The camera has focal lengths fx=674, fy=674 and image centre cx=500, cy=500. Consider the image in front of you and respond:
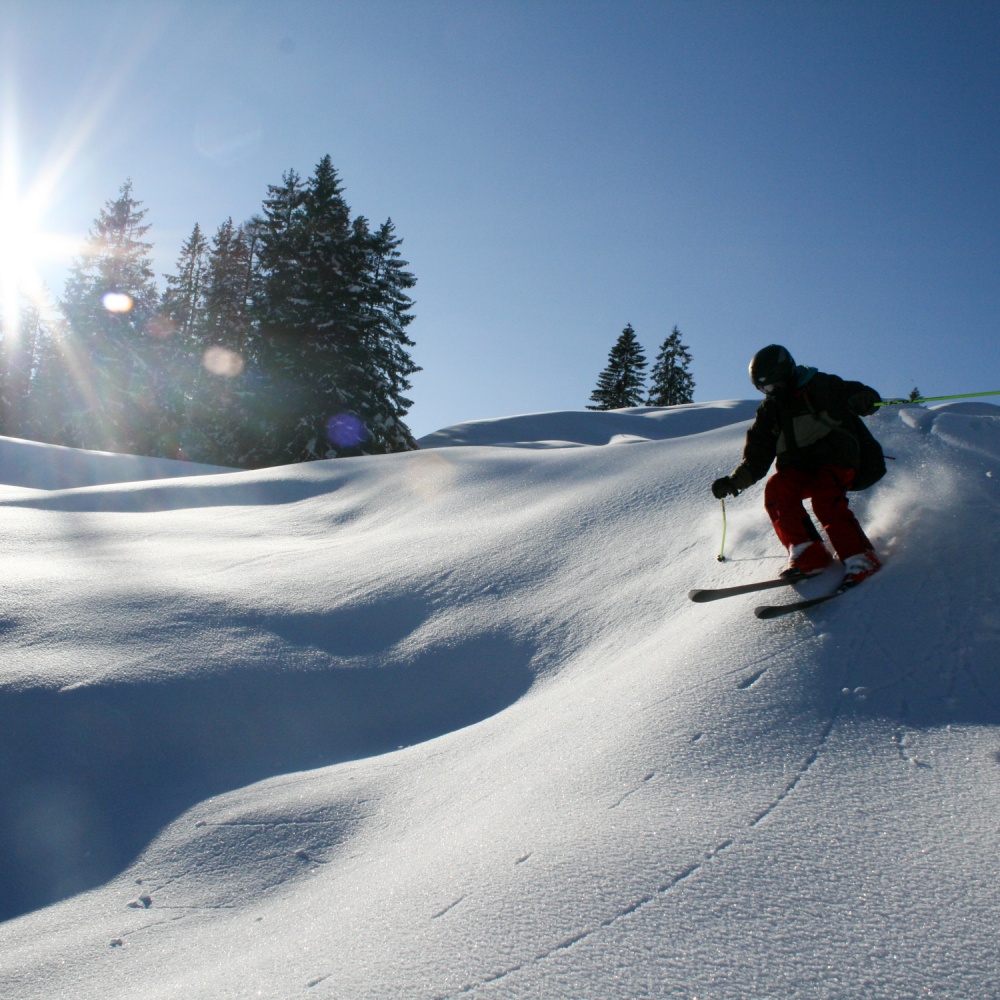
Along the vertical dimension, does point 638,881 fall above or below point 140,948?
above

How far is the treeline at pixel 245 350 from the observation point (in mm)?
21719

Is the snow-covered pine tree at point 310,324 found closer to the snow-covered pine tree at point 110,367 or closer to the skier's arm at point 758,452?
the snow-covered pine tree at point 110,367

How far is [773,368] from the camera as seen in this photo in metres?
3.30

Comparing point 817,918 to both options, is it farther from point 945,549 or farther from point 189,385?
point 189,385

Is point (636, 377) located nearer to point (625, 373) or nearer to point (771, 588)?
point (625, 373)

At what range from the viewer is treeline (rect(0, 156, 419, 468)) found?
71.3ft

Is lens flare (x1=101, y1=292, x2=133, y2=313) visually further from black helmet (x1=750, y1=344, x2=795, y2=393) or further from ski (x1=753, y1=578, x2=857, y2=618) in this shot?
ski (x1=753, y1=578, x2=857, y2=618)

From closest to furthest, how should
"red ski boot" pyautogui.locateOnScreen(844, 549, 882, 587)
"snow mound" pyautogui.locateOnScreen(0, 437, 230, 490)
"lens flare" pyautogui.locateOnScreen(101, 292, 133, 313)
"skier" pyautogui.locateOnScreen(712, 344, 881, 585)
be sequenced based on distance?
"red ski boot" pyautogui.locateOnScreen(844, 549, 882, 587) → "skier" pyautogui.locateOnScreen(712, 344, 881, 585) → "snow mound" pyautogui.locateOnScreen(0, 437, 230, 490) → "lens flare" pyautogui.locateOnScreen(101, 292, 133, 313)

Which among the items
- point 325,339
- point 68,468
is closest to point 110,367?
point 325,339

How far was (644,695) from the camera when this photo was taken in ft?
8.10

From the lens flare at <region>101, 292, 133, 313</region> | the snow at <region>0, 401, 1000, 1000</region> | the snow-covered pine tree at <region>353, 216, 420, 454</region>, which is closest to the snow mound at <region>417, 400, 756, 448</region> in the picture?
the snow-covered pine tree at <region>353, 216, 420, 454</region>

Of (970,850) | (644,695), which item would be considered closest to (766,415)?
(644,695)

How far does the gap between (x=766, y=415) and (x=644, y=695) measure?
170 cm

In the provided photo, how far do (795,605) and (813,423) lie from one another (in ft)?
3.27
